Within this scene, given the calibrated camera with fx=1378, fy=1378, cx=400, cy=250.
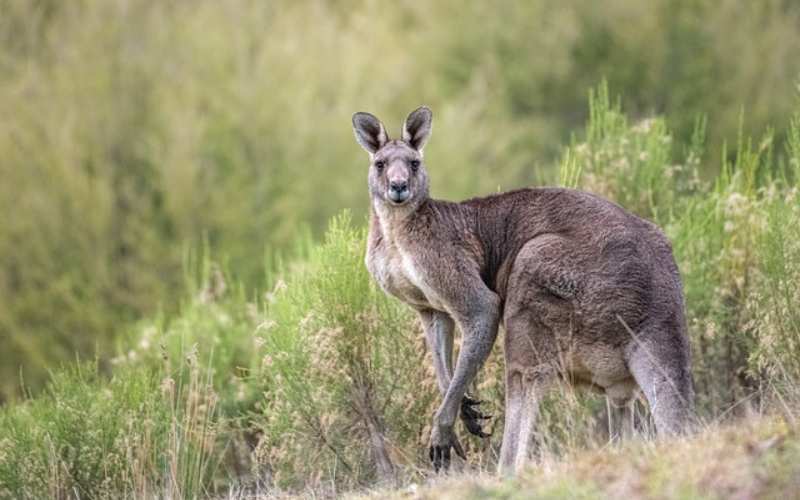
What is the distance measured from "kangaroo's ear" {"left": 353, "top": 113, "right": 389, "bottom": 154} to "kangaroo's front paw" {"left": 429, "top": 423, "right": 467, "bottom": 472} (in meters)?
1.61

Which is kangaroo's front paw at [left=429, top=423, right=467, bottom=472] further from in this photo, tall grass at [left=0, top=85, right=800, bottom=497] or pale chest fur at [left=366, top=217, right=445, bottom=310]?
pale chest fur at [left=366, top=217, right=445, bottom=310]

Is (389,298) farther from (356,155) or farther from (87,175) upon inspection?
(356,155)

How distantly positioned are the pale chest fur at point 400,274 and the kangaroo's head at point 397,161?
226 millimetres

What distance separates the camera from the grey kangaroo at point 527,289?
21.5 feet

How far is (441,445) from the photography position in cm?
704

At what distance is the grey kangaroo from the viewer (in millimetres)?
6551

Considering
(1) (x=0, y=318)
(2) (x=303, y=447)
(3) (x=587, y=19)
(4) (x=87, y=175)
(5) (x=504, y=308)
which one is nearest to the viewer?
(5) (x=504, y=308)

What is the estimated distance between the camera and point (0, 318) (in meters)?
18.5

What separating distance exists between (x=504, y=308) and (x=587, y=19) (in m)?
17.4

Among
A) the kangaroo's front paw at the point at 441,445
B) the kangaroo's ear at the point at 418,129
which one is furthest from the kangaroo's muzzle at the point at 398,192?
the kangaroo's front paw at the point at 441,445

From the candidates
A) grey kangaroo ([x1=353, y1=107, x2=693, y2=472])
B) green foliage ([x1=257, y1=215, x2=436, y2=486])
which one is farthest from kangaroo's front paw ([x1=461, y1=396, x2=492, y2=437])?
green foliage ([x1=257, y1=215, x2=436, y2=486])

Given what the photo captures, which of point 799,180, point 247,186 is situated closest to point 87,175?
point 247,186

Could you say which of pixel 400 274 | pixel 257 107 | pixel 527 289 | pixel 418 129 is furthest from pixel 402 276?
pixel 257 107

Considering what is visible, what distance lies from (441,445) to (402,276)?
2.96 feet
